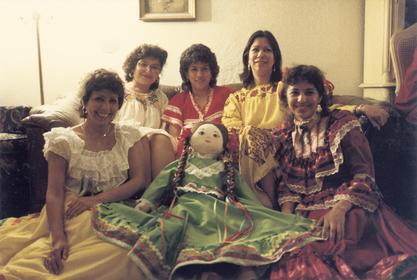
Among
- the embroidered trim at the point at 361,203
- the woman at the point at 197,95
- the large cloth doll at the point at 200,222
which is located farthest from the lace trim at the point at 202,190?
the woman at the point at 197,95

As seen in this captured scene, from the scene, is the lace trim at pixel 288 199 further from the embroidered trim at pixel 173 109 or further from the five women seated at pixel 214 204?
the embroidered trim at pixel 173 109

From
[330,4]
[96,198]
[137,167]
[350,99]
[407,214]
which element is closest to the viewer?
[96,198]

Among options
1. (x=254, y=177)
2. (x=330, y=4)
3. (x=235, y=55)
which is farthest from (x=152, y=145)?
(x=330, y=4)

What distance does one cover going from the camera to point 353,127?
1.58 metres

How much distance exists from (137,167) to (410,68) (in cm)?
127

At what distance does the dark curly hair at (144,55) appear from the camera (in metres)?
2.28

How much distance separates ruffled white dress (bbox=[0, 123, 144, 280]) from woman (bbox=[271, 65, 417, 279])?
0.53 m

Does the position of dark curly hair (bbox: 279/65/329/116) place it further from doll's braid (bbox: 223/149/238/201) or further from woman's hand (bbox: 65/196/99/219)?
woman's hand (bbox: 65/196/99/219)

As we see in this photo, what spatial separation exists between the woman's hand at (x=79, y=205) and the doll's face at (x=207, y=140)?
43 centimetres

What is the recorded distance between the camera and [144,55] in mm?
2279

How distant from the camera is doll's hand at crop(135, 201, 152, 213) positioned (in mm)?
1547

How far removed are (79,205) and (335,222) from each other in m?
0.88

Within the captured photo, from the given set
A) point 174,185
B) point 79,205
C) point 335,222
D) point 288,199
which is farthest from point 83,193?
point 335,222

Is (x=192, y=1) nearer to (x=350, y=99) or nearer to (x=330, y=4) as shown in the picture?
(x=330, y=4)
